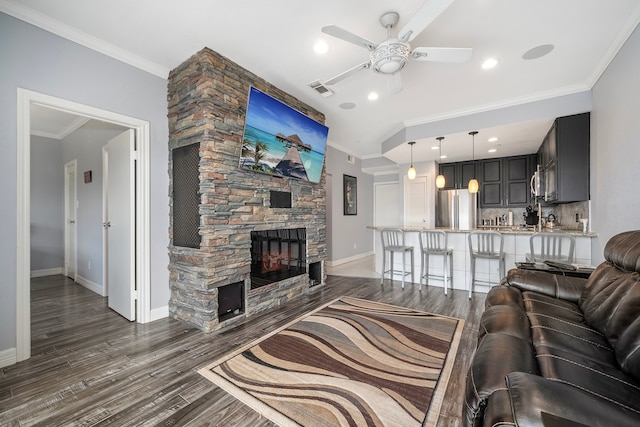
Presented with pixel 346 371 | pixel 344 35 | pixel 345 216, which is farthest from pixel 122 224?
pixel 345 216

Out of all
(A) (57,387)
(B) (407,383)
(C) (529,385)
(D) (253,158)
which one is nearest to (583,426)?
(C) (529,385)

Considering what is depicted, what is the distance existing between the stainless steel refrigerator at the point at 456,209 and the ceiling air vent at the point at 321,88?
4062 mm

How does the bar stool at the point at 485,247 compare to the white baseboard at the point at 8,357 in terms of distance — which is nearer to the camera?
the white baseboard at the point at 8,357

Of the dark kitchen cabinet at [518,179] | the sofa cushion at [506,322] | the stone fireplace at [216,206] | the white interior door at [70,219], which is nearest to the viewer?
the sofa cushion at [506,322]

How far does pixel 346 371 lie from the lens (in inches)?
77.4

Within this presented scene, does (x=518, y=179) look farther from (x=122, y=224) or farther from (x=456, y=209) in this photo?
(x=122, y=224)

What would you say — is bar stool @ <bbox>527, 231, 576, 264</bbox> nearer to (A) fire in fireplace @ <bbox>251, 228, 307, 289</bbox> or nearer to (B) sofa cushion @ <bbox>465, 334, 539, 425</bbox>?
(B) sofa cushion @ <bbox>465, 334, 539, 425</bbox>

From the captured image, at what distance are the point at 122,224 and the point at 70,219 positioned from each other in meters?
2.98

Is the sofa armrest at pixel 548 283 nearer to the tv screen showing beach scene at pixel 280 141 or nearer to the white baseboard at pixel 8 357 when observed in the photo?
the tv screen showing beach scene at pixel 280 141

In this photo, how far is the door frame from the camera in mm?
2119

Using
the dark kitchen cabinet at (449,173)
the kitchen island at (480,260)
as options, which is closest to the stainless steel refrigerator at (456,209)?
the dark kitchen cabinet at (449,173)

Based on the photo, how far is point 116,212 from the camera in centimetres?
315

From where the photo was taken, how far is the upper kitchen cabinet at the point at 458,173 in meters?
6.13

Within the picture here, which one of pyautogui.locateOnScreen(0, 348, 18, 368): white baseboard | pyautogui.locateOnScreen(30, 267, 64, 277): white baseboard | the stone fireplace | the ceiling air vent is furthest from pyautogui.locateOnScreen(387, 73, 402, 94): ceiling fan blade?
pyautogui.locateOnScreen(30, 267, 64, 277): white baseboard
